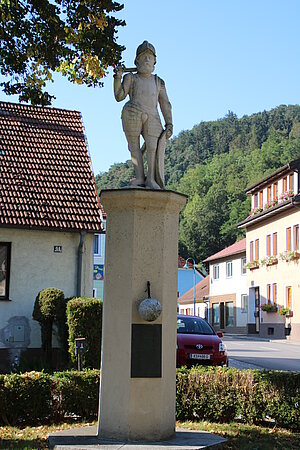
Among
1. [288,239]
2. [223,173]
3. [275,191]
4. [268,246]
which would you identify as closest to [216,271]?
[268,246]

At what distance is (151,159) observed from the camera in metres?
8.39

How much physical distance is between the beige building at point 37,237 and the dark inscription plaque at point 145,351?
384 inches

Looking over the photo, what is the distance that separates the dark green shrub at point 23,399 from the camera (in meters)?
9.27

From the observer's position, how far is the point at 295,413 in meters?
9.36

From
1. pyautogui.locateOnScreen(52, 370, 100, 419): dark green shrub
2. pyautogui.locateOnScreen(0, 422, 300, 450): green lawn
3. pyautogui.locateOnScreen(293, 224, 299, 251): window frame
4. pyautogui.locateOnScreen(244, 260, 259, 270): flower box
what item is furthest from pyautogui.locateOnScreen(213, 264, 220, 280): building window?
pyautogui.locateOnScreen(0, 422, 300, 450): green lawn

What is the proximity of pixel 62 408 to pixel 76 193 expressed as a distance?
31.5 ft

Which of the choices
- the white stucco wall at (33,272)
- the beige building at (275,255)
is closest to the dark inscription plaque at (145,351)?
the white stucco wall at (33,272)

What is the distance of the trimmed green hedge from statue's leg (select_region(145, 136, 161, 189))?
10.9 ft

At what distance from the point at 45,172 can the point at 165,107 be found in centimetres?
1069

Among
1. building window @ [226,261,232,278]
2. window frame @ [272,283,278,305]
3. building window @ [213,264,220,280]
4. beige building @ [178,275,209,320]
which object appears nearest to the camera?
window frame @ [272,283,278,305]

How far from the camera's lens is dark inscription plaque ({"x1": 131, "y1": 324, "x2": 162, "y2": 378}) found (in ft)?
25.1

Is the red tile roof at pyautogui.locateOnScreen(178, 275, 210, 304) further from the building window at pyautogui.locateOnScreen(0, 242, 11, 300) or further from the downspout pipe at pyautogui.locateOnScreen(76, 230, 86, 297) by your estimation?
the building window at pyautogui.locateOnScreen(0, 242, 11, 300)

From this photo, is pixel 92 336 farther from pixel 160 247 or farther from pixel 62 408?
pixel 160 247

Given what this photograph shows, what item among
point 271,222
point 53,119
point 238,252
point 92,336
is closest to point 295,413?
point 92,336
